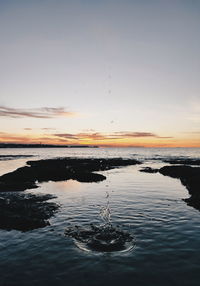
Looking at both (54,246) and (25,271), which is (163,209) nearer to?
(54,246)

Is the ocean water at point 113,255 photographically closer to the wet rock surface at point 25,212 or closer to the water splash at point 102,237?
the water splash at point 102,237

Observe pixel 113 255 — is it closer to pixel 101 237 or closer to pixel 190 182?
pixel 101 237

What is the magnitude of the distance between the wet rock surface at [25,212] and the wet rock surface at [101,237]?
2.69m

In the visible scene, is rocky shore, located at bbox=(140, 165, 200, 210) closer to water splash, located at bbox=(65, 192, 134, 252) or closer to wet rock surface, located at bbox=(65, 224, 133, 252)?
water splash, located at bbox=(65, 192, 134, 252)

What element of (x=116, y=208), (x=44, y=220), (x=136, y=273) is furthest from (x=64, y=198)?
(x=136, y=273)

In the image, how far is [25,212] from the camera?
1848 cm

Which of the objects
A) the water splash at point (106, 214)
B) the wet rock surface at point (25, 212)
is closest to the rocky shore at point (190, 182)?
the water splash at point (106, 214)

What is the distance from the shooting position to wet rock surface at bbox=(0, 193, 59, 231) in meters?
15.8

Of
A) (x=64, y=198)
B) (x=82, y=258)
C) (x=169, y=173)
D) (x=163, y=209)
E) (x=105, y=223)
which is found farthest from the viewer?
(x=169, y=173)

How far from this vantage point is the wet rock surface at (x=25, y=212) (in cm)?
1584

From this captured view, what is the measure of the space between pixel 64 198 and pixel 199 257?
657 inches

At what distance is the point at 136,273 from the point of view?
10.0 metres

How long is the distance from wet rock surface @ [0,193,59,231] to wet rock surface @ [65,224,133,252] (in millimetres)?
2689

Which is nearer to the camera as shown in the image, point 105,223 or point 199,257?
point 199,257
